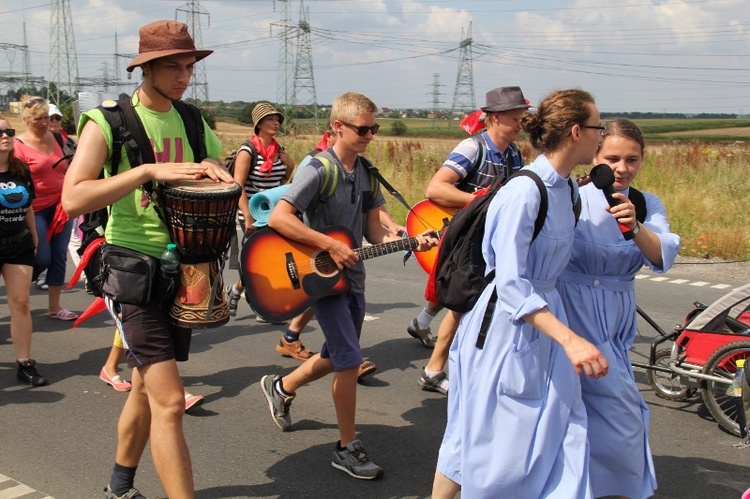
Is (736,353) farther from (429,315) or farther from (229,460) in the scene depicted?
(229,460)

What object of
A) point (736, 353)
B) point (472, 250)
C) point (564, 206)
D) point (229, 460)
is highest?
point (564, 206)

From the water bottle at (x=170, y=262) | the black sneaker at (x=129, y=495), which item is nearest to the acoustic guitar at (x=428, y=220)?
the water bottle at (x=170, y=262)

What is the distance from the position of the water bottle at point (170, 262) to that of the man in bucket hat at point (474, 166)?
7.61ft

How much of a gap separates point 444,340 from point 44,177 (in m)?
4.15

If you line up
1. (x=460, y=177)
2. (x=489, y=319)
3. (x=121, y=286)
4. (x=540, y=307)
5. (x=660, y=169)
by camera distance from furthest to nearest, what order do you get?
(x=660, y=169)
(x=460, y=177)
(x=121, y=286)
(x=489, y=319)
(x=540, y=307)

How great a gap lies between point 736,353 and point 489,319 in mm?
2439

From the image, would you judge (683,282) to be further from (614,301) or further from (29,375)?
(29,375)

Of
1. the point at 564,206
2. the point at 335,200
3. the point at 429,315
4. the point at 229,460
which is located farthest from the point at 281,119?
the point at 564,206

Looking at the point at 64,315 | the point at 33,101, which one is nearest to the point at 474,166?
the point at 33,101

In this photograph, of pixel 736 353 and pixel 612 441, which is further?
pixel 736 353

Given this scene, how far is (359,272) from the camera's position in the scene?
466cm

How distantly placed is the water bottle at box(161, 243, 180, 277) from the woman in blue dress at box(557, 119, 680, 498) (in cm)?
159

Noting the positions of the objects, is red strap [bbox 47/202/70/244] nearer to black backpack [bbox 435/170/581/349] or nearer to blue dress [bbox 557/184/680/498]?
black backpack [bbox 435/170/581/349]

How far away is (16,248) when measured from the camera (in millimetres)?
6164
